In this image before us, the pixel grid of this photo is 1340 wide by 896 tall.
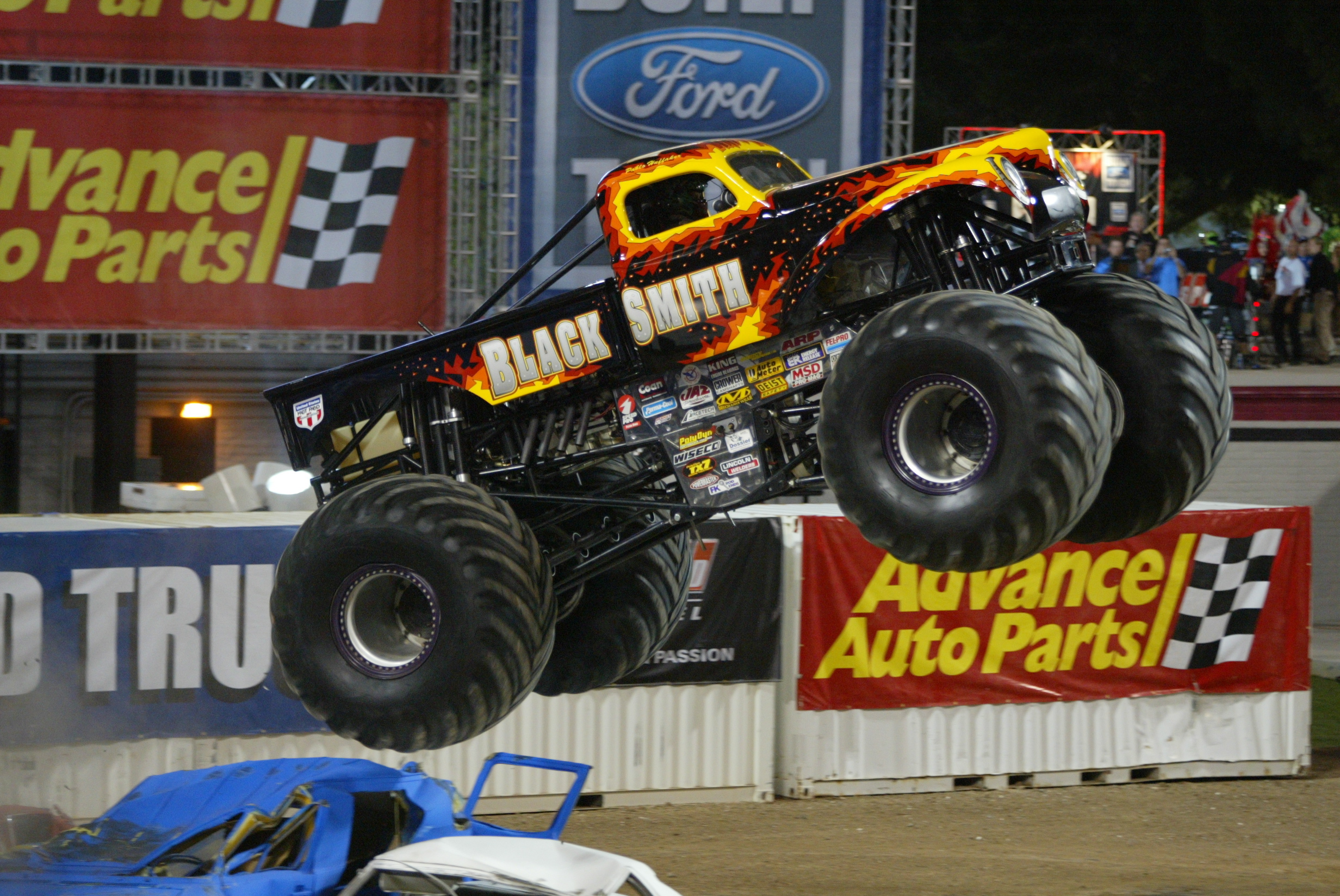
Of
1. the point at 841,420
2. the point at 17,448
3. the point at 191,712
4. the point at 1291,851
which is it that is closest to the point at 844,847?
the point at 1291,851

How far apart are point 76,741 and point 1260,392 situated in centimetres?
1455

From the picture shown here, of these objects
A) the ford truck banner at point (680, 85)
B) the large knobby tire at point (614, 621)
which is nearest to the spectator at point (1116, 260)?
the ford truck banner at point (680, 85)

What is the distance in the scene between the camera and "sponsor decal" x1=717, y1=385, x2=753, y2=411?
6.27m

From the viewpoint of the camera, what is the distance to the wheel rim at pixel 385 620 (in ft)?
21.0

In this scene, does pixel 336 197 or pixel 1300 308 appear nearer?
pixel 336 197

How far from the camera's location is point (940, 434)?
229 inches

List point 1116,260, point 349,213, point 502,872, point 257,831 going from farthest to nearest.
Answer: point 1116,260 → point 349,213 → point 257,831 → point 502,872

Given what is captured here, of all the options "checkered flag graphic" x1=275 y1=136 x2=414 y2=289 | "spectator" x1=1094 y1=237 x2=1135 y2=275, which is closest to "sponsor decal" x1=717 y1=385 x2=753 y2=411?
"checkered flag graphic" x1=275 y1=136 x2=414 y2=289

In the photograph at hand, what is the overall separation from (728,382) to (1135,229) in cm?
1424

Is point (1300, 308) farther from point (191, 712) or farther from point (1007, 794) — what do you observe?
point (191, 712)

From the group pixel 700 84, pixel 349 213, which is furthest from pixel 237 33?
pixel 700 84

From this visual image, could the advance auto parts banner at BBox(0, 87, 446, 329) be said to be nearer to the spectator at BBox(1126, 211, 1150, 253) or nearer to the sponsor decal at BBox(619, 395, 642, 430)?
the spectator at BBox(1126, 211, 1150, 253)

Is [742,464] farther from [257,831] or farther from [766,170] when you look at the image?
[257,831]

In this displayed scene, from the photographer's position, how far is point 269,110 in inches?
597
